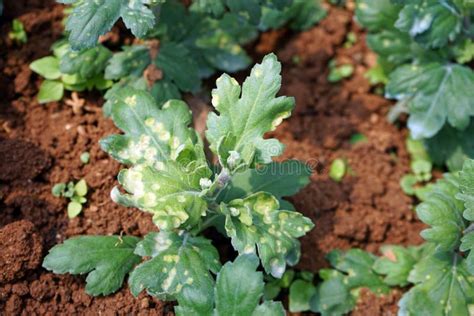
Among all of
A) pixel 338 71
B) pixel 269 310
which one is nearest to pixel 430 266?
pixel 269 310

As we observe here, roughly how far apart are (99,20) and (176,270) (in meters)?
1.24

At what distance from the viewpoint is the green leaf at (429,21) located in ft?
11.4

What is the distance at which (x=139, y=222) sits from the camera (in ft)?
10.8

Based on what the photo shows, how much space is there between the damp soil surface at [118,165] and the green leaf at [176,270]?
0.25 meters

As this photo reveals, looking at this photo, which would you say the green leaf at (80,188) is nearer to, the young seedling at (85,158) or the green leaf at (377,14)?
the young seedling at (85,158)

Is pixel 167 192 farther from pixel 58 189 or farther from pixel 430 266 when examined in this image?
pixel 430 266

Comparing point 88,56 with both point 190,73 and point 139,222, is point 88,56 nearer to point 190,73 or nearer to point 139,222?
point 190,73

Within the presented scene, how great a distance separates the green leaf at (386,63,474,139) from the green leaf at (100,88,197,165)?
1.39m

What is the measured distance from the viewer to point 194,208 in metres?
2.88

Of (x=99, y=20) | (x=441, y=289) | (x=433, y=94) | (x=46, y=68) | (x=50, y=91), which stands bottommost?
(x=441, y=289)

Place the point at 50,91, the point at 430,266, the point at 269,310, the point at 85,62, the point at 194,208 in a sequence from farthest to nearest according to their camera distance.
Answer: the point at 50,91
the point at 85,62
the point at 430,266
the point at 194,208
the point at 269,310

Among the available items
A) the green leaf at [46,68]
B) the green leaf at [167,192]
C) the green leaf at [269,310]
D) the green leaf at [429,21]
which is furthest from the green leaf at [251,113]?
the green leaf at [46,68]

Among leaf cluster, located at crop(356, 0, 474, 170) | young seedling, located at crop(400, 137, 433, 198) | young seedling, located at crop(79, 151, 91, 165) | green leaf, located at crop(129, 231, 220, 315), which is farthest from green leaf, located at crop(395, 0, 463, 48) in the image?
young seedling, located at crop(79, 151, 91, 165)

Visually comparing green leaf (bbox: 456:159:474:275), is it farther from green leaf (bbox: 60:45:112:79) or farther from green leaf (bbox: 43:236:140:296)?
green leaf (bbox: 60:45:112:79)
